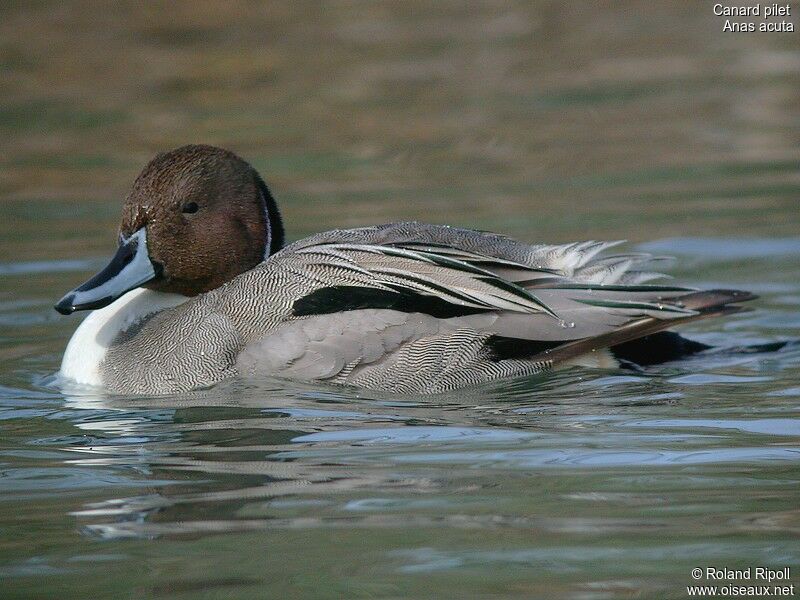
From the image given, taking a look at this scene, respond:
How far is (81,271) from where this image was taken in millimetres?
8477

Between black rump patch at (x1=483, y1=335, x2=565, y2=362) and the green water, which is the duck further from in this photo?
the green water

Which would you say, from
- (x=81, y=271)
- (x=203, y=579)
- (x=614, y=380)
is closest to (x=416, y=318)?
(x=614, y=380)

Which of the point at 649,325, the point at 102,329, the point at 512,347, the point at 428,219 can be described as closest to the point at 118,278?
the point at 102,329

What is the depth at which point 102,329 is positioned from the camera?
6.31 m

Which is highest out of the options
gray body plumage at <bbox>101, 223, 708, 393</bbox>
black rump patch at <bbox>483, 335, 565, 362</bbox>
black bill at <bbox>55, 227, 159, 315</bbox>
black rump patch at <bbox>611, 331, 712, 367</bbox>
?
black bill at <bbox>55, 227, 159, 315</bbox>

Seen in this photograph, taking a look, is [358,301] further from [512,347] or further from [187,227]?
[187,227]

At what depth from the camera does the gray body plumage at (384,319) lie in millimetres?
5773

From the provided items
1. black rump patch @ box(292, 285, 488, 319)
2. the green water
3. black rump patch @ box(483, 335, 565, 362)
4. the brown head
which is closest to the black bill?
the brown head

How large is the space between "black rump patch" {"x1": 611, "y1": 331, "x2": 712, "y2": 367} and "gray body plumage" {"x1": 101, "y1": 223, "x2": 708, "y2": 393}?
0.87ft

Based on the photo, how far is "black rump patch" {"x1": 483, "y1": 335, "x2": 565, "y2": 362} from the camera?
587 centimetres

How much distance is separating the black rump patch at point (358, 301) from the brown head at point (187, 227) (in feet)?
2.17

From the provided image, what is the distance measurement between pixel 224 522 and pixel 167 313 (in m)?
2.08

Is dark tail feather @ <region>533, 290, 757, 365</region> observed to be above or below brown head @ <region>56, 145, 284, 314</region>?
below

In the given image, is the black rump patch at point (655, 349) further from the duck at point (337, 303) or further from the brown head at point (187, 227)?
the brown head at point (187, 227)
